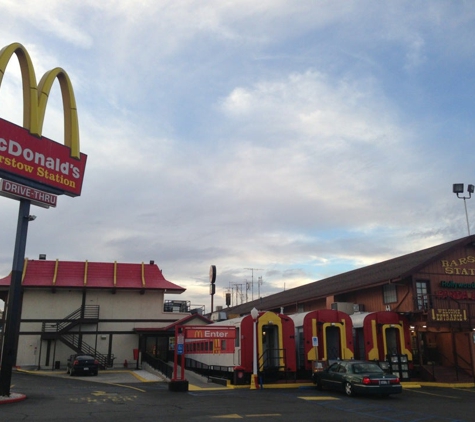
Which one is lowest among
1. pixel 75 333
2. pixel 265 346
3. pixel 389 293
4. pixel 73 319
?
pixel 265 346

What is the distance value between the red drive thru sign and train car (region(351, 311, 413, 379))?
18.2 meters

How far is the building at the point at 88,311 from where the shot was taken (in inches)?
1507

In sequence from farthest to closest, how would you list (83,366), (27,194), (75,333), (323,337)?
Answer: 1. (75,333)
2. (83,366)
3. (323,337)
4. (27,194)

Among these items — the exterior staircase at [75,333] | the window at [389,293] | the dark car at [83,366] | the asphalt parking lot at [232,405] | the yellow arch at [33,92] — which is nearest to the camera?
the asphalt parking lot at [232,405]

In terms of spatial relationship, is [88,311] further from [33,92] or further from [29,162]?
[33,92]

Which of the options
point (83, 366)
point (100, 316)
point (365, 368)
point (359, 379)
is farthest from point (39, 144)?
A: point (100, 316)

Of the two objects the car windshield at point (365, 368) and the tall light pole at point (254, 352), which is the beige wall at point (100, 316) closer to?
the tall light pole at point (254, 352)

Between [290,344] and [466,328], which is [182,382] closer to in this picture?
[290,344]

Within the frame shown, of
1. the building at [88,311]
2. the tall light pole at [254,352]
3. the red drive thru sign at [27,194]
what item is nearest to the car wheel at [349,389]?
the tall light pole at [254,352]

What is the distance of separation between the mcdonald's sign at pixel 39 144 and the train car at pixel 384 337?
17745 mm

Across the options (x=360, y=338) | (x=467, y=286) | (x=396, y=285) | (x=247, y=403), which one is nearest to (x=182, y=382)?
(x=247, y=403)

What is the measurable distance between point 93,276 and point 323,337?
22477 millimetres

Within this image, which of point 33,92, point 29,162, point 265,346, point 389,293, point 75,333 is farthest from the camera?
point 75,333

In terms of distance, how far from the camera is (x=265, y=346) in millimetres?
26047
